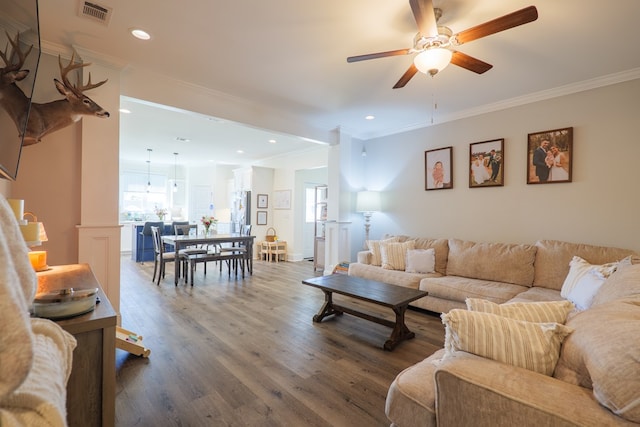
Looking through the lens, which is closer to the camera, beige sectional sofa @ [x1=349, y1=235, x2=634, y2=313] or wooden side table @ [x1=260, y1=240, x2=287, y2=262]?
beige sectional sofa @ [x1=349, y1=235, x2=634, y2=313]

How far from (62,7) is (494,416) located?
11.2ft

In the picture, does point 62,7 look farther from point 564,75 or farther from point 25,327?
point 564,75

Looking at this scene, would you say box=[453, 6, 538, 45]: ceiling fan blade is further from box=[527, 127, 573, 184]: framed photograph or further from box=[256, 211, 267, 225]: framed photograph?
box=[256, 211, 267, 225]: framed photograph

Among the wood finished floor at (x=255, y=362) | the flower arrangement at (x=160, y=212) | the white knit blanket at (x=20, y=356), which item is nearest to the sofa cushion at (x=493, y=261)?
the wood finished floor at (x=255, y=362)

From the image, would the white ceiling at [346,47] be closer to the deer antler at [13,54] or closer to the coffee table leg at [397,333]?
the deer antler at [13,54]

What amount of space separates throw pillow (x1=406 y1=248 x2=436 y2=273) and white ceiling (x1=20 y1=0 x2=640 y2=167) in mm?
1936

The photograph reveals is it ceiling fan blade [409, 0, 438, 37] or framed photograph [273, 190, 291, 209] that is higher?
ceiling fan blade [409, 0, 438, 37]

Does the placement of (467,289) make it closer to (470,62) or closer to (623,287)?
(623,287)

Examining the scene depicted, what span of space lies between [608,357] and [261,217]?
733 cm

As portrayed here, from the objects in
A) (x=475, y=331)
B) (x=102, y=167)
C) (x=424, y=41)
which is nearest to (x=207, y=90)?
(x=102, y=167)

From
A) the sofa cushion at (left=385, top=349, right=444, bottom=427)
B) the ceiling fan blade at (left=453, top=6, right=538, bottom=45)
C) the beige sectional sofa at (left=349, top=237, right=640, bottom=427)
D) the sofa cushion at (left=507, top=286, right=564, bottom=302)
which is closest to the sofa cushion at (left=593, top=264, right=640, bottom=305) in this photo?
the beige sectional sofa at (left=349, top=237, right=640, bottom=427)

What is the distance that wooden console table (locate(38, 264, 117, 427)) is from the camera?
117cm

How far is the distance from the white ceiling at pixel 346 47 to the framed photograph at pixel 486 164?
48cm

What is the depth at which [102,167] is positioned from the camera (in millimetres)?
2883
